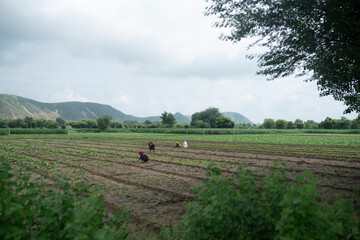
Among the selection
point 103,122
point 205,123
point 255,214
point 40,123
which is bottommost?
point 255,214

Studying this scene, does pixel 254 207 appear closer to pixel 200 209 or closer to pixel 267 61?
pixel 200 209

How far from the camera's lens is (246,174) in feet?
11.5

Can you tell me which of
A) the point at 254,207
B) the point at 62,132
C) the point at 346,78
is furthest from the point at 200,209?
the point at 62,132

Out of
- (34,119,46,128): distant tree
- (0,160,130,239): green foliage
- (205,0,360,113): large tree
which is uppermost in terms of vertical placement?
(205,0,360,113): large tree

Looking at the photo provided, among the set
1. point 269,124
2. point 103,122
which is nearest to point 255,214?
point 103,122

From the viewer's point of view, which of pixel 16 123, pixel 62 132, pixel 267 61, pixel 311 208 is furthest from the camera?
pixel 16 123

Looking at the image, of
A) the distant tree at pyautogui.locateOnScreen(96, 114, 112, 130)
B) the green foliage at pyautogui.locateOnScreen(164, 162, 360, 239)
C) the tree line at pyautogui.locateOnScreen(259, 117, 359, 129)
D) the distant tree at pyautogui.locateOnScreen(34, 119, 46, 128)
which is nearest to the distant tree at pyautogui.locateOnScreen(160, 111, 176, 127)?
the distant tree at pyautogui.locateOnScreen(96, 114, 112, 130)

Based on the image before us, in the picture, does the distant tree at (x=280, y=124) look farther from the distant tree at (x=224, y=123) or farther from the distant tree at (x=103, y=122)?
the distant tree at (x=103, y=122)

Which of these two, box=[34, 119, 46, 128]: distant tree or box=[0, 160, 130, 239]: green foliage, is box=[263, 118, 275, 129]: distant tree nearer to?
box=[34, 119, 46, 128]: distant tree

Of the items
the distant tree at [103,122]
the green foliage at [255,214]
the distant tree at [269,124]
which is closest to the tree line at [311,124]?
the distant tree at [269,124]

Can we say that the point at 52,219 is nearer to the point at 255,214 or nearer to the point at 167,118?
the point at 255,214

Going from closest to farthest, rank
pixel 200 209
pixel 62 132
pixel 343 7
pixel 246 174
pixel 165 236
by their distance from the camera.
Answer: pixel 200 209 → pixel 246 174 → pixel 165 236 → pixel 343 7 → pixel 62 132

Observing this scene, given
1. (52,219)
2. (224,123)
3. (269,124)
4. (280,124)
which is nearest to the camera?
(52,219)

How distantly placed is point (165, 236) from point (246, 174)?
6.31ft
